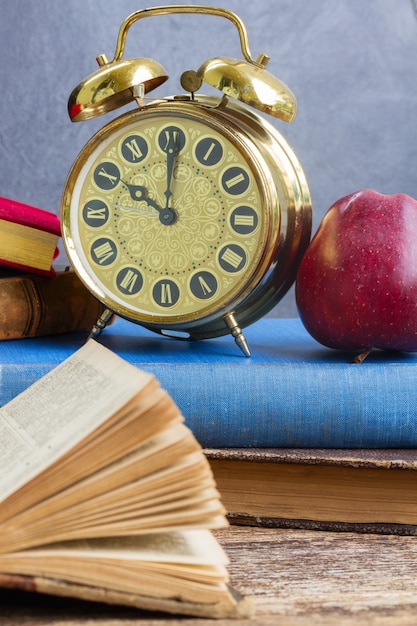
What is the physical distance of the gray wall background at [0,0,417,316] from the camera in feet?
7.05

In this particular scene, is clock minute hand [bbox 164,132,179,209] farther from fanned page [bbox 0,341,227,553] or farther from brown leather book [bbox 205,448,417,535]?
fanned page [bbox 0,341,227,553]

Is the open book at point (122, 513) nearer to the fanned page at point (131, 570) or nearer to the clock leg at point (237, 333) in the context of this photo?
the fanned page at point (131, 570)

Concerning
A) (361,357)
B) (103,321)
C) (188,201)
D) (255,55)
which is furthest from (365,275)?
(255,55)

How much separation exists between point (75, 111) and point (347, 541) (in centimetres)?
70

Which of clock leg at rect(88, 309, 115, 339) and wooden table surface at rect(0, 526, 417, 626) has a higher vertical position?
clock leg at rect(88, 309, 115, 339)

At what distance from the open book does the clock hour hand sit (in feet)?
1.62

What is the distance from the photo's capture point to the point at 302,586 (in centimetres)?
82

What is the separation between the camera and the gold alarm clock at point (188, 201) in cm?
119

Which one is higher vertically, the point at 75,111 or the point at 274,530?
the point at 75,111

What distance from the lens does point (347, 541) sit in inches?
38.2

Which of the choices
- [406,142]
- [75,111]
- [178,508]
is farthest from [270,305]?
[406,142]

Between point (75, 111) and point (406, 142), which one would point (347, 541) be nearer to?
point (75, 111)

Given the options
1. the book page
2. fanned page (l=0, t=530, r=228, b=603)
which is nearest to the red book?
the book page

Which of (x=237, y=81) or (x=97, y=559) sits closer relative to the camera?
(x=97, y=559)
